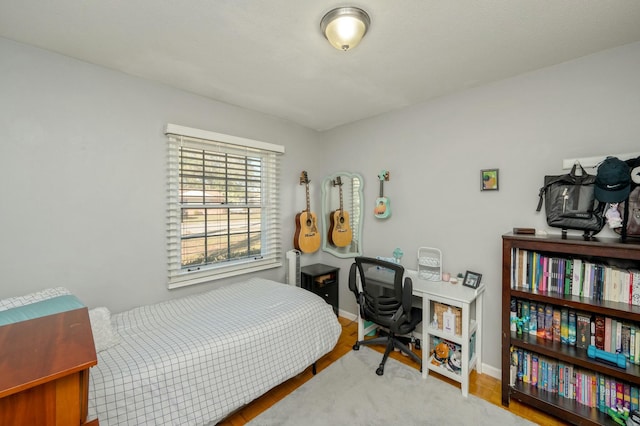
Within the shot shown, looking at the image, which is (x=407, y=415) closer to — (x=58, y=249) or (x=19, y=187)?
(x=58, y=249)

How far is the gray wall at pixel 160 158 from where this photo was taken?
1.69 m

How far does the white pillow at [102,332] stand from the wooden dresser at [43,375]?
0.75 m

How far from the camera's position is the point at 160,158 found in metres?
2.22

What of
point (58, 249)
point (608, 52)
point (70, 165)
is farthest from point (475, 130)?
point (58, 249)

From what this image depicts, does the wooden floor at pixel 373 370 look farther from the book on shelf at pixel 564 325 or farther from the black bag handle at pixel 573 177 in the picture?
the black bag handle at pixel 573 177

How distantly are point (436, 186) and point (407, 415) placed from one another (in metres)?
1.86

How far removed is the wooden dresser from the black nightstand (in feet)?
7.45

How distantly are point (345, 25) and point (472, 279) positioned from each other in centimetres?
212

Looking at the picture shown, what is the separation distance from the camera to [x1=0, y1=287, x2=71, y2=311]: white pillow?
4.87 feet

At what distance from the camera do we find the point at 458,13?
138 cm

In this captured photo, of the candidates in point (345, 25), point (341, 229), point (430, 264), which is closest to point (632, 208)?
point (430, 264)

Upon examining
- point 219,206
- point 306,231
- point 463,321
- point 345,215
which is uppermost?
point 219,206

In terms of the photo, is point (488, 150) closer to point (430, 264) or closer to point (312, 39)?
point (430, 264)

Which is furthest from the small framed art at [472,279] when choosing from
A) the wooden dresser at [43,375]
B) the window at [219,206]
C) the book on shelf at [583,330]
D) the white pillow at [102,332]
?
the white pillow at [102,332]
